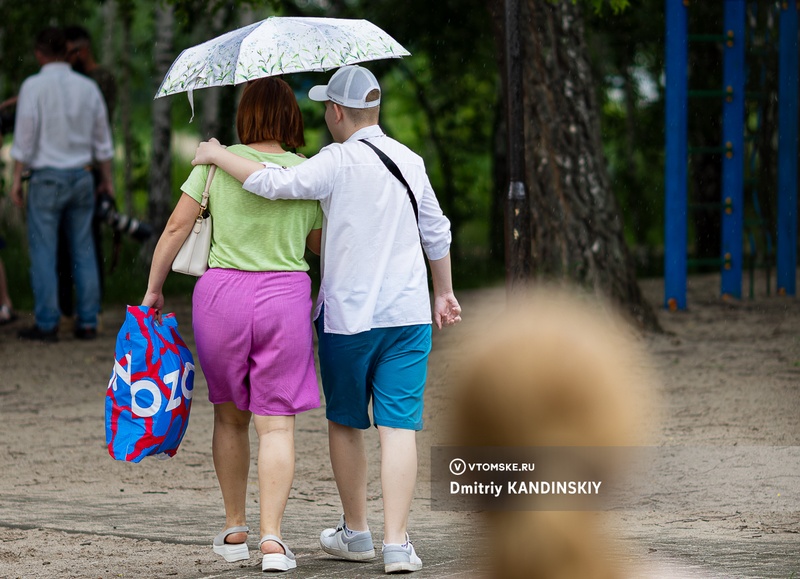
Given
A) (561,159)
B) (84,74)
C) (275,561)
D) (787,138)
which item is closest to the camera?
(275,561)

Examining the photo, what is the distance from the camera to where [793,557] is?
4.75m

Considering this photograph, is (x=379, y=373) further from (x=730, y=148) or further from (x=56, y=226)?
(x=730, y=148)

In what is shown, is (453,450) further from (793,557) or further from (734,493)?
(734,493)

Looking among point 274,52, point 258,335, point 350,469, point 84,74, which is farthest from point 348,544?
point 84,74

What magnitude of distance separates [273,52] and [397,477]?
5.12 ft

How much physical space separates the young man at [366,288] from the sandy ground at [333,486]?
0.33m

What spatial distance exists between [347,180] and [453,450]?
3.30ft

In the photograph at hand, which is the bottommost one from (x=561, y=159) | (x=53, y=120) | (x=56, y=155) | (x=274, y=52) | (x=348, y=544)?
(x=348, y=544)

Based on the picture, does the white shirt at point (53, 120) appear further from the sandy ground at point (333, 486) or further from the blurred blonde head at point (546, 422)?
the blurred blonde head at point (546, 422)

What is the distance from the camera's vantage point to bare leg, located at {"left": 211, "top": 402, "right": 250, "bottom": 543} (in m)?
4.73

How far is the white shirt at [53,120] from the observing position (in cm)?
1007

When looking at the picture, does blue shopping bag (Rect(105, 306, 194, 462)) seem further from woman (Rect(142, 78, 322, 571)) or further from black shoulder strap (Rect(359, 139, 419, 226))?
black shoulder strap (Rect(359, 139, 419, 226))

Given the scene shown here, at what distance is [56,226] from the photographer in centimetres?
1020

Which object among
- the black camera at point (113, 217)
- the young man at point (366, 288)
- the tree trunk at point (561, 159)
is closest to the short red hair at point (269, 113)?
the young man at point (366, 288)
